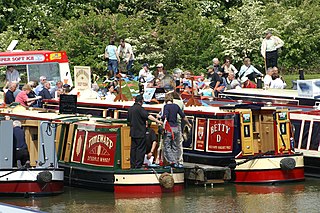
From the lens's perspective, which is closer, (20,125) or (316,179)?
(20,125)

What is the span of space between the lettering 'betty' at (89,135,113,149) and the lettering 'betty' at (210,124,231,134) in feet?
8.26

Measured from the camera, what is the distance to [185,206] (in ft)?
58.4

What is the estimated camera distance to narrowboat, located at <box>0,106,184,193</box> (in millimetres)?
18891

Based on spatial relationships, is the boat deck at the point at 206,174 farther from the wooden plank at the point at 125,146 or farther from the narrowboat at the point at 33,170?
the narrowboat at the point at 33,170

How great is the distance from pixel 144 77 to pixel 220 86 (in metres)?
2.84

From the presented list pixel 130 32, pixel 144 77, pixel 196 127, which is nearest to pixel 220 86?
pixel 144 77

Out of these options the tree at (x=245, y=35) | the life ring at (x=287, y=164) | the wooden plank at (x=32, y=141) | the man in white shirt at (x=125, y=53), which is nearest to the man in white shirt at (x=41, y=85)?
the man in white shirt at (x=125, y=53)

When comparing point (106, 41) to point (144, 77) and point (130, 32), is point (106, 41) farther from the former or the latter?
point (144, 77)

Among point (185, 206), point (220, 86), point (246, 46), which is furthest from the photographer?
point (246, 46)

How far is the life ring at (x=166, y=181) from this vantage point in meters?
18.7

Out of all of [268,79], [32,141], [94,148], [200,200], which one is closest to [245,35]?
[268,79]

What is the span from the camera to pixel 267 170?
20.1 metres

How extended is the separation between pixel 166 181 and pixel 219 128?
2.36 m

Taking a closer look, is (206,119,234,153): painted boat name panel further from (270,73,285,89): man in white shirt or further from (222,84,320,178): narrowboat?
(270,73,285,89): man in white shirt
